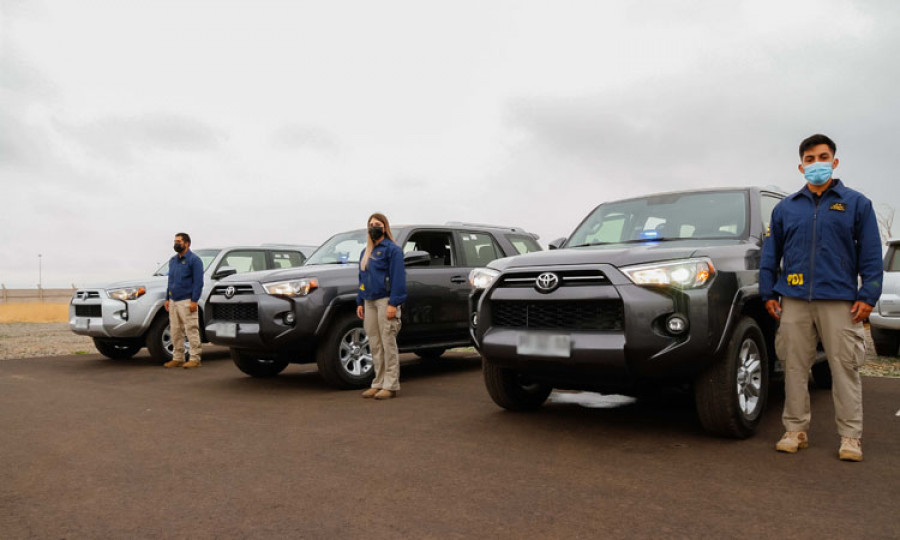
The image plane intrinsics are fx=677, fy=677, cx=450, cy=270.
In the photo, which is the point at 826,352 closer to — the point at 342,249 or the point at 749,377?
the point at 749,377

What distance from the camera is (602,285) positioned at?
15.2 ft

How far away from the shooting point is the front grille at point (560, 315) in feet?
15.1

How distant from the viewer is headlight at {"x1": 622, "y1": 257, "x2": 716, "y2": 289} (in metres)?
4.48

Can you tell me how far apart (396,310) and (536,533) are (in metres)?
3.86

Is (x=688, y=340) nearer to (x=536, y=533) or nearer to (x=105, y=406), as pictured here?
(x=536, y=533)

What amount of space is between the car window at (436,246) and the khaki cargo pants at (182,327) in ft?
11.9

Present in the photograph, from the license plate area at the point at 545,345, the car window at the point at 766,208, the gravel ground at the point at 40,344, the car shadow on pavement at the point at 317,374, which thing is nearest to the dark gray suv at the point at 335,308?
the car shadow on pavement at the point at 317,374

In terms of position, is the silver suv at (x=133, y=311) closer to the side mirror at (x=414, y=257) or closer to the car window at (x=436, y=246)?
the car window at (x=436, y=246)

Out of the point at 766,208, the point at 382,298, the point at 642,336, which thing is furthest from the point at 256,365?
the point at 766,208

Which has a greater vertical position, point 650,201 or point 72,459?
point 650,201

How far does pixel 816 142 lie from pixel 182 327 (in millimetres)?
8625

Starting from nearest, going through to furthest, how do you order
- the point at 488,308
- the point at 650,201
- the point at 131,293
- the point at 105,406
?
the point at 488,308 < the point at 650,201 < the point at 105,406 < the point at 131,293

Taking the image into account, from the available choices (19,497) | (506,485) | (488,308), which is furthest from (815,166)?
(19,497)

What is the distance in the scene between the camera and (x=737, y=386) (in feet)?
15.2
